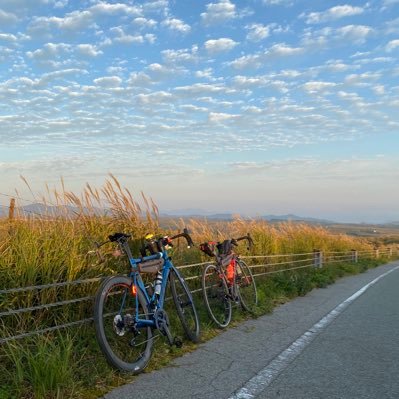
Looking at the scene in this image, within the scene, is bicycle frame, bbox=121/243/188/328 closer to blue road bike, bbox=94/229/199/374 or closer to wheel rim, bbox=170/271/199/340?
blue road bike, bbox=94/229/199/374

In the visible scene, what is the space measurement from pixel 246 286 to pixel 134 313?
156 inches

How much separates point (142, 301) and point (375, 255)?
1227 inches

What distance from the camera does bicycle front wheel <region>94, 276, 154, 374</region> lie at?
4430 mm

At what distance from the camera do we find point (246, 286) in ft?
29.0

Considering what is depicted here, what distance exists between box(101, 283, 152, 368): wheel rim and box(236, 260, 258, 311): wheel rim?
310cm

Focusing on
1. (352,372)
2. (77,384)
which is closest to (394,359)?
(352,372)

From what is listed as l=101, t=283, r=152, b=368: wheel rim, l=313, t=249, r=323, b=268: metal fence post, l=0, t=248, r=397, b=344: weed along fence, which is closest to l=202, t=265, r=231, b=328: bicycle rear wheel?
l=101, t=283, r=152, b=368: wheel rim

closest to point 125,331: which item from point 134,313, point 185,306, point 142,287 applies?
point 134,313

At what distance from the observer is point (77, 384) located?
13.3 feet

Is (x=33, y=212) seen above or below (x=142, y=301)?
above

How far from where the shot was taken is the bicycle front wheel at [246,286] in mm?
8117

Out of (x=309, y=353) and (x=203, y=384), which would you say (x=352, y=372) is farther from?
(x=203, y=384)

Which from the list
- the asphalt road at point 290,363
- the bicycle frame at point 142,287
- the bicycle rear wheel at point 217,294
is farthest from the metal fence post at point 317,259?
the bicycle frame at point 142,287

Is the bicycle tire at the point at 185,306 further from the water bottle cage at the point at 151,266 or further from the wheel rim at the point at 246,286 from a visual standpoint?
the wheel rim at the point at 246,286
